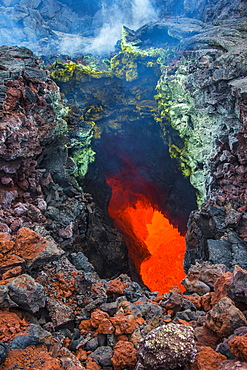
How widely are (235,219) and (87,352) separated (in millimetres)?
5944

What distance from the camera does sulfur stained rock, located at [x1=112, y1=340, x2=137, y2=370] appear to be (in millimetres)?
2879

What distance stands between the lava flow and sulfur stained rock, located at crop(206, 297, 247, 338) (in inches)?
415

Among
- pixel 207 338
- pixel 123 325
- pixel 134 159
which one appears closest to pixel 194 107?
pixel 134 159

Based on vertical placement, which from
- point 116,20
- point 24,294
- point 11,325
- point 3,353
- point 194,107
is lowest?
point 3,353

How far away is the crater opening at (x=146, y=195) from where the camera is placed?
46.4 ft

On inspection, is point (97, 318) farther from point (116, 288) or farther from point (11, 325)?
point (11, 325)

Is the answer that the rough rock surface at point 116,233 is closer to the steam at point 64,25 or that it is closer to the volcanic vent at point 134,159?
the volcanic vent at point 134,159

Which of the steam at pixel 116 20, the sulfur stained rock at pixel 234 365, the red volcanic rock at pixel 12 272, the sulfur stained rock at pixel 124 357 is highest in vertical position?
the steam at pixel 116 20

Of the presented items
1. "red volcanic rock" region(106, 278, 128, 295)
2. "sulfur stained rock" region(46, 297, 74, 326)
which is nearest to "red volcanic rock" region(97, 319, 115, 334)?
"sulfur stained rock" region(46, 297, 74, 326)

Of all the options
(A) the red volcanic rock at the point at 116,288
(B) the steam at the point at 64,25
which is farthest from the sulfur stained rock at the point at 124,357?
(B) the steam at the point at 64,25

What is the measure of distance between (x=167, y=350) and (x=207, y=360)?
0.51 m

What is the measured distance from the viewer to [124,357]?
9.56ft

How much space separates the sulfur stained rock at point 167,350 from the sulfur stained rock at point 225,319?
0.58m

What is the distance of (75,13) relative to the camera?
21.1 metres
